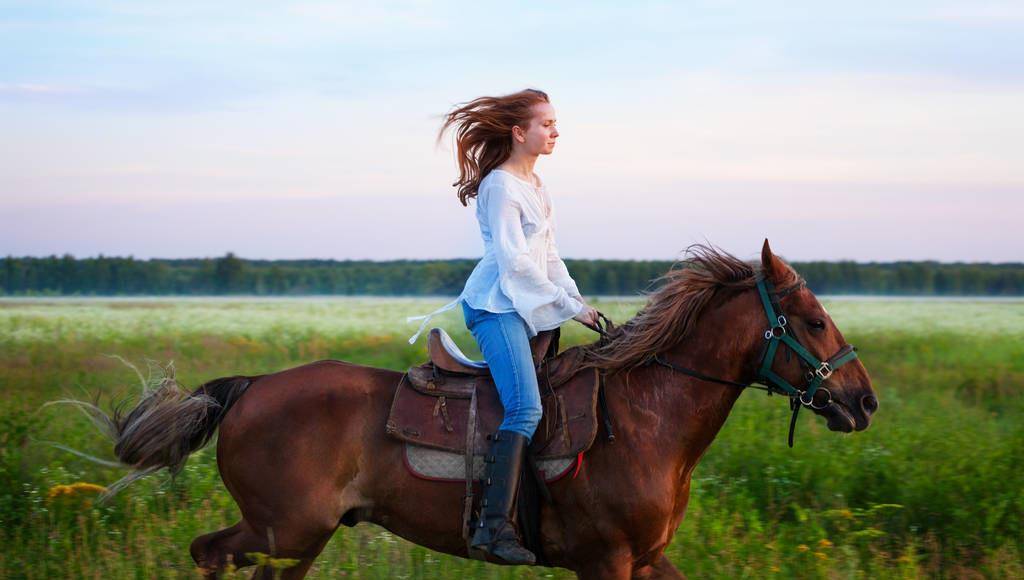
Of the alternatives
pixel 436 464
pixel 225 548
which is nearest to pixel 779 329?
pixel 436 464

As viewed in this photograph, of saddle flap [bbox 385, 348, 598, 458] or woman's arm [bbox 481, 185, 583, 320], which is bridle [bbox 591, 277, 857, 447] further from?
woman's arm [bbox 481, 185, 583, 320]

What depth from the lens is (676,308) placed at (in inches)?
207

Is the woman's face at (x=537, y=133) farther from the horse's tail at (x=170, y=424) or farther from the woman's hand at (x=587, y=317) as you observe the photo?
the horse's tail at (x=170, y=424)

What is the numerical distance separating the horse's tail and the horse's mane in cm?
203

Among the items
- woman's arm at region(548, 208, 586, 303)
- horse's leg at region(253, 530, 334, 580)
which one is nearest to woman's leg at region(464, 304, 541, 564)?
woman's arm at region(548, 208, 586, 303)

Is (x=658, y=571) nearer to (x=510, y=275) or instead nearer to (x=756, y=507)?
(x=510, y=275)

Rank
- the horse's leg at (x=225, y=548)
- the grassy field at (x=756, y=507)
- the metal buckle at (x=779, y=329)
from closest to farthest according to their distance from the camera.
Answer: the metal buckle at (x=779, y=329) → the horse's leg at (x=225, y=548) → the grassy field at (x=756, y=507)

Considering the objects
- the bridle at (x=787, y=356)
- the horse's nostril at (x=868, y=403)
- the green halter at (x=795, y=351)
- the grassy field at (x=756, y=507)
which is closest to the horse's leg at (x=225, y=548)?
the grassy field at (x=756, y=507)

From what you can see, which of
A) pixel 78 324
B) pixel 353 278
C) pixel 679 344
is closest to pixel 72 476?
pixel 679 344

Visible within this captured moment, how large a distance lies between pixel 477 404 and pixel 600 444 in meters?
0.68

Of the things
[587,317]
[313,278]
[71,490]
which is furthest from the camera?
[313,278]

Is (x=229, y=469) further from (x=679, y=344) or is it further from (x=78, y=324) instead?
(x=78, y=324)

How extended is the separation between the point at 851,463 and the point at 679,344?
4194mm

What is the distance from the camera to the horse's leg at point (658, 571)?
5.27m
